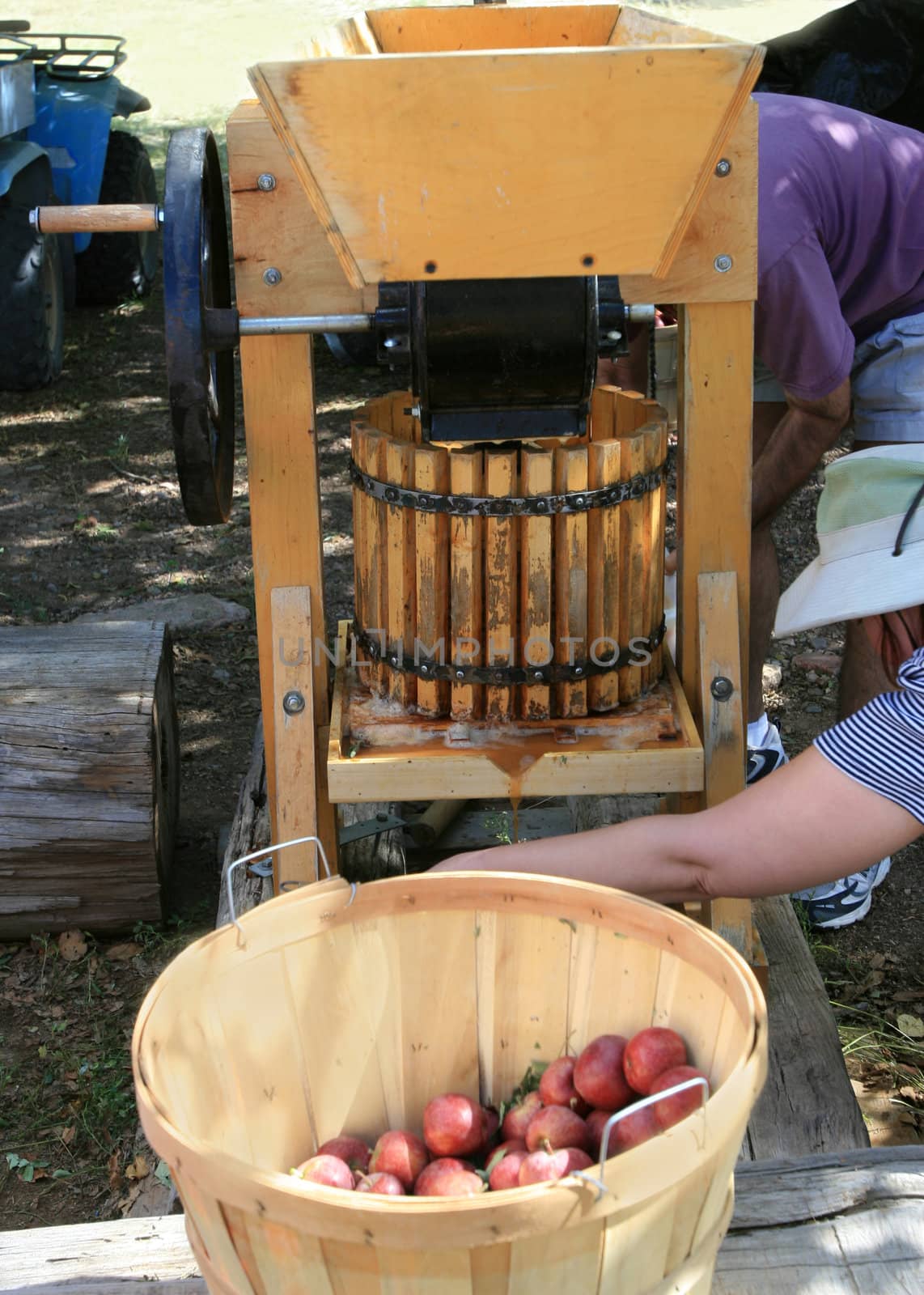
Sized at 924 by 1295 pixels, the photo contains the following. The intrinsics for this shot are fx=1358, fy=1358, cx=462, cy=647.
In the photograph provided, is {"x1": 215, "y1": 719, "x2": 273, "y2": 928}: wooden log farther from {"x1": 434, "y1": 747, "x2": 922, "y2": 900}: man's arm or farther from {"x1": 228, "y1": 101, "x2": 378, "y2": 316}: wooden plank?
{"x1": 228, "y1": 101, "x2": 378, "y2": 316}: wooden plank

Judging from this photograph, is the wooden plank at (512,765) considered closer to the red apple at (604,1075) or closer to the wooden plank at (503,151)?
the red apple at (604,1075)

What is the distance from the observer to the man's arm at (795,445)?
2922mm

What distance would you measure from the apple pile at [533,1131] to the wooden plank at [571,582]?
2.67 ft

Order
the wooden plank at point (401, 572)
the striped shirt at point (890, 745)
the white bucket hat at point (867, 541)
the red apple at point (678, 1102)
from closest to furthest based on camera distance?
the red apple at point (678, 1102) → the striped shirt at point (890, 745) → the white bucket hat at point (867, 541) → the wooden plank at point (401, 572)

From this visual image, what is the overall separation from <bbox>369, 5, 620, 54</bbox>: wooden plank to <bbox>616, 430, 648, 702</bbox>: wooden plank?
880mm

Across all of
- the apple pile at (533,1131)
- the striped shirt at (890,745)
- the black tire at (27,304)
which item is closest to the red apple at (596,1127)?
the apple pile at (533,1131)

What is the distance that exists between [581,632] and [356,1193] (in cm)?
127

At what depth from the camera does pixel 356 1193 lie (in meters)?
1.08

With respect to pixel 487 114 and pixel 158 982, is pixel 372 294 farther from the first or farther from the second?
pixel 158 982

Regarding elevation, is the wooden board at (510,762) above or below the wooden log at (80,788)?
above

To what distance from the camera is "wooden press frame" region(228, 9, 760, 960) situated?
2.11m

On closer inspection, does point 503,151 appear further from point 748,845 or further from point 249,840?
point 249,840

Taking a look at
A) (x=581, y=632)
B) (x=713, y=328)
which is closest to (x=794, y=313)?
(x=713, y=328)

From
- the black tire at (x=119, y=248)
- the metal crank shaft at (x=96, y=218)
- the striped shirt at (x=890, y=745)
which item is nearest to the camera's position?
the striped shirt at (x=890, y=745)
